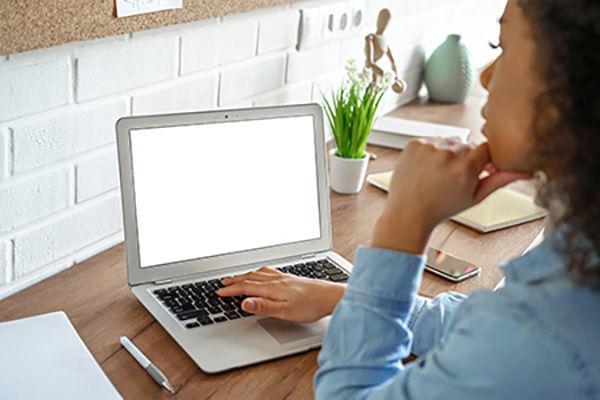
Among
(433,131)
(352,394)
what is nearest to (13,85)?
(352,394)

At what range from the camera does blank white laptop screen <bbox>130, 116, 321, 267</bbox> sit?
123 centimetres

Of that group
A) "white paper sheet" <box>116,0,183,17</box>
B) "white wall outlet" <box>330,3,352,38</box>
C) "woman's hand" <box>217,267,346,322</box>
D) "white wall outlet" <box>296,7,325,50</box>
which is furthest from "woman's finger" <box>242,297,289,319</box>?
"white wall outlet" <box>330,3,352,38</box>

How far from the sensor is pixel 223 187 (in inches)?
51.3

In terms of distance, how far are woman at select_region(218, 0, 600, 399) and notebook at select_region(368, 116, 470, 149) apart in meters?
1.02

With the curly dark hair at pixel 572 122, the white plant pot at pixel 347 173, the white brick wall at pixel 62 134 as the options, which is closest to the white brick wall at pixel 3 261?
the white brick wall at pixel 62 134

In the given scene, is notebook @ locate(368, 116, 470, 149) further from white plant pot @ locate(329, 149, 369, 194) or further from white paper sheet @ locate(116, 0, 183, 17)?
white paper sheet @ locate(116, 0, 183, 17)

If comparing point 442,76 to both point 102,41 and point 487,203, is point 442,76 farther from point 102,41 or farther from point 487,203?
point 102,41

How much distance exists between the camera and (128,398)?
1005 mm

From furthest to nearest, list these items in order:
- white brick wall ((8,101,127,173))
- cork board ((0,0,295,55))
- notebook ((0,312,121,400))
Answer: white brick wall ((8,101,127,173)) < cork board ((0,0,295,55)) < notebook ((0,312,121,400))

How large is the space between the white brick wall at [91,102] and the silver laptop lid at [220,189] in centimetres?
12

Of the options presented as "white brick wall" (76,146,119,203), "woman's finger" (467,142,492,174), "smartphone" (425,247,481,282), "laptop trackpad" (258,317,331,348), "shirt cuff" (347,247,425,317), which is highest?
"woman's finger" (467,142,492,174)

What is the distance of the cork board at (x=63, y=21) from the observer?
1104mm

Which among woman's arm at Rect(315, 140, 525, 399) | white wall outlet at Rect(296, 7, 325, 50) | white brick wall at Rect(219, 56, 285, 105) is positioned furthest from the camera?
white wall outlet at Rect(296, 7, 325, 50)

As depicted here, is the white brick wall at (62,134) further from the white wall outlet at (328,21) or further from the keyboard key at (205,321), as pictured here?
the white wall outlet at (328,21)
